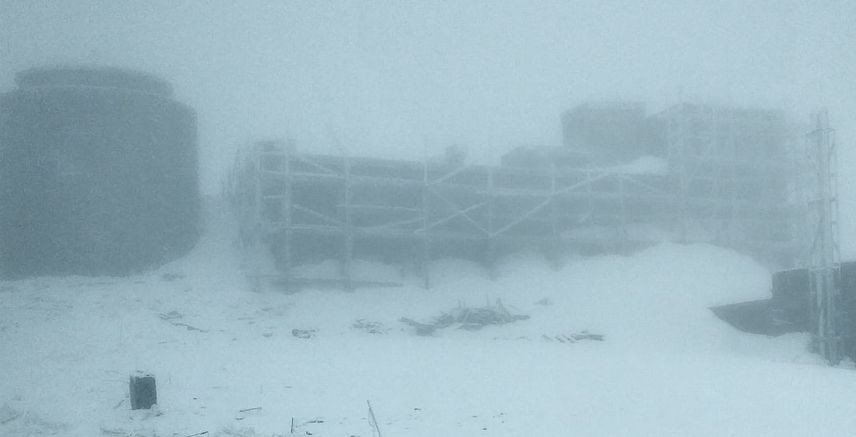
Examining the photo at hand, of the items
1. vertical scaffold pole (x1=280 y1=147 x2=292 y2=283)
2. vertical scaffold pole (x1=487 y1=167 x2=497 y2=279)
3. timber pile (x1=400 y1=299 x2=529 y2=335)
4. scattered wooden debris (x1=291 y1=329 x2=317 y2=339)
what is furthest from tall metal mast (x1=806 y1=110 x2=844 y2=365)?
vertical scaffold pole (x1=280 y1=147 x2=292 y2=283)

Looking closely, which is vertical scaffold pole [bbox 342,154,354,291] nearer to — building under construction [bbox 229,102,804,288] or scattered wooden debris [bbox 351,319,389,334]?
building under construction [bbox 229,102,804,288]

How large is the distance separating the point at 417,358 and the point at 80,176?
16.7 meters

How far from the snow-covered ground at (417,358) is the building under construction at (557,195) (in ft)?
4.69

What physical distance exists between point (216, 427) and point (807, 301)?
18.6m

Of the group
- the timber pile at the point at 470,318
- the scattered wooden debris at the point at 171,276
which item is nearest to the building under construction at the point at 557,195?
the scattered wooden debris at the point at 171,276

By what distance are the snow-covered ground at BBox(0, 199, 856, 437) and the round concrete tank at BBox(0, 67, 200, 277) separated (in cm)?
145

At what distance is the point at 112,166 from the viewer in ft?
92.6

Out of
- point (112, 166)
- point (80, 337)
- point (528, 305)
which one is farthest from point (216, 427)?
point (112, 166)

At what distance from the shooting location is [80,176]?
2788cm

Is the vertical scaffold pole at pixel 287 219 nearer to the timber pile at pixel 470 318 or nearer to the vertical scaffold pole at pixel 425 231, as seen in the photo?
the timber pile at pixel 470 318

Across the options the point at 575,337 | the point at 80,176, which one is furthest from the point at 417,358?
the point at 80,176

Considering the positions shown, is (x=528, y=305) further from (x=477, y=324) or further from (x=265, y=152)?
(x=265, y=152)

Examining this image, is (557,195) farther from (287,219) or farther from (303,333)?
(303,333)

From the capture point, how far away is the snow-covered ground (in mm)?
12320
